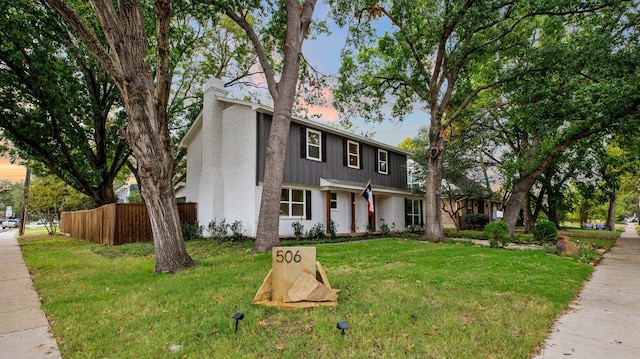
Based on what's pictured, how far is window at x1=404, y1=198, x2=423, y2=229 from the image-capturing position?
68.1ft

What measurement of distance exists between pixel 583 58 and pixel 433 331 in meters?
12.7

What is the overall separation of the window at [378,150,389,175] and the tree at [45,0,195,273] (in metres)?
14.2

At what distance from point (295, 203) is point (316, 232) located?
1.67 metres

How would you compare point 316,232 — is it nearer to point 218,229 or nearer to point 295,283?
point 218,229

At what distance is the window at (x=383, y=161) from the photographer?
19719mm

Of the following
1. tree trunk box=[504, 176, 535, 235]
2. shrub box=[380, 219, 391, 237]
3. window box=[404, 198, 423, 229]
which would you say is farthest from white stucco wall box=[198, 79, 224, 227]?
tree trunk box=[504, 176, 535, 235]

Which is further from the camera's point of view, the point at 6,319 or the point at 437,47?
the point at 437,47

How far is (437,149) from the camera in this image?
14.6 metres

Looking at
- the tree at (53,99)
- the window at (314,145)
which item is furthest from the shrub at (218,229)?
the tree at (53,99)

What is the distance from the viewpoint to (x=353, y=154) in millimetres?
17828

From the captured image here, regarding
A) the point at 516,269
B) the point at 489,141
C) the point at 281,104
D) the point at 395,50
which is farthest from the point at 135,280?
the point at 489,141

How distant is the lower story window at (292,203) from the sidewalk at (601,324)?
34.3 feet

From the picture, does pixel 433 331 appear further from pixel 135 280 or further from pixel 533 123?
pixel 533 123

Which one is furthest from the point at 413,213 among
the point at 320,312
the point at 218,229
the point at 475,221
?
the point at 320,312
